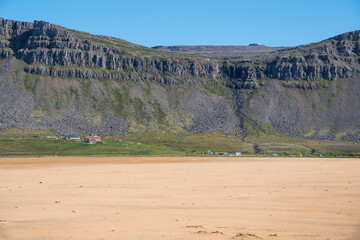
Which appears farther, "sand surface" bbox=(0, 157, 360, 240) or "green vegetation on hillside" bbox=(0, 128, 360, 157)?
"green vegetation on hillside" bbox=(0, 128, 360, 157)

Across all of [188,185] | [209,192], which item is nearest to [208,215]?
[209,192]

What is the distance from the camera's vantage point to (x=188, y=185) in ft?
126

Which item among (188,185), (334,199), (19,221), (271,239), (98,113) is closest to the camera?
(271,239)

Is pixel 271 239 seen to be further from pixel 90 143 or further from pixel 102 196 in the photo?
pixel 90 143

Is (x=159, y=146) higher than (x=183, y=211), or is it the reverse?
(x=183, y=211)

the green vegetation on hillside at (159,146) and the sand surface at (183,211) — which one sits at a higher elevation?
the sand surface at (183,211)

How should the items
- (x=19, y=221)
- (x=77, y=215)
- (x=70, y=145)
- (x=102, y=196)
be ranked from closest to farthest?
1. (x=19, y=221)
2. (x=77, y=215)
3. (x=102, y=196)
4. (x=70, y=145)

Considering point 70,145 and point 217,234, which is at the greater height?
point 217,234

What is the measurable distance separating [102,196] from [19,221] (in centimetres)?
945

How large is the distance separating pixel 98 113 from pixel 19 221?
172m

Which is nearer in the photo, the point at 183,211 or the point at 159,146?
the point at 183,211

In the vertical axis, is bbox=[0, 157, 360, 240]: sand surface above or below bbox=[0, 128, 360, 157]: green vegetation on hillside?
above

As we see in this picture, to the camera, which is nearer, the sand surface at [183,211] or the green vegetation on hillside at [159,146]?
the sand surface at [183,211]

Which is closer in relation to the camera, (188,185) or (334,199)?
(334,199)
